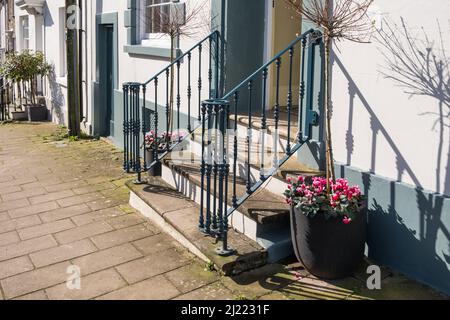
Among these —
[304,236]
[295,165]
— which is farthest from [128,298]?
[295,165]

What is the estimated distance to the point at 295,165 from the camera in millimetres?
4633

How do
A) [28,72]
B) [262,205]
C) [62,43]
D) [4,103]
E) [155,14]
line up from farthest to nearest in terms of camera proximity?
[4,103] → [28,72] → [62,43] → [155,14] → [262,205]

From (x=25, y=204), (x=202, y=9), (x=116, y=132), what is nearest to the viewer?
(x=25, y=204)

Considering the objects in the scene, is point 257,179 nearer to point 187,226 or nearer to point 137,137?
point 187,226

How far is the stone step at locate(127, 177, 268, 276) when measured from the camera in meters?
3.87

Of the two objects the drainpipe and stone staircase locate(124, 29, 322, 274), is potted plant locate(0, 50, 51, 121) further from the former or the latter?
stone staircase locate(124, 29, 322, 274)

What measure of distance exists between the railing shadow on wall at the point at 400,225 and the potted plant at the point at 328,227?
0.90ft

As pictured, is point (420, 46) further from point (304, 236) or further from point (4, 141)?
point (4, 141)

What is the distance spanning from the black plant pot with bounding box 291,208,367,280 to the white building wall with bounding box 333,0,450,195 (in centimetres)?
53

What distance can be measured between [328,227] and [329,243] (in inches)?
5.2


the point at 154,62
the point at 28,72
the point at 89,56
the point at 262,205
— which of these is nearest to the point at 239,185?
the point at 262,205

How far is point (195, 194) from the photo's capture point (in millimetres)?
5035

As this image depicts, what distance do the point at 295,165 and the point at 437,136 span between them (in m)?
1.41
